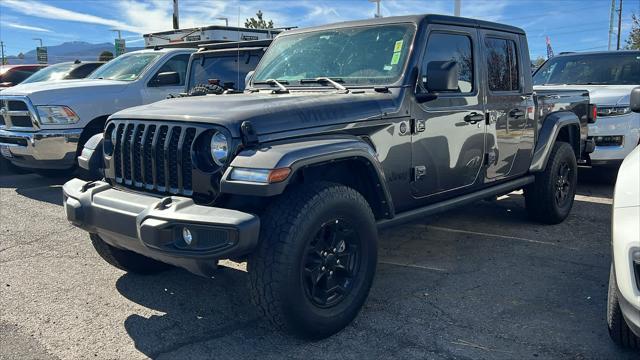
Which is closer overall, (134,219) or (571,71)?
(134,219)

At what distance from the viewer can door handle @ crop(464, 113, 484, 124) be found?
425cm

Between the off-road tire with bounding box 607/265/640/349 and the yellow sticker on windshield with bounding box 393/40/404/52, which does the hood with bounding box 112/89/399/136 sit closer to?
the yellow sticker on windshield with bounding box 393/40/404/52

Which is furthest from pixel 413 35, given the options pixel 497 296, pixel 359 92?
pixel 497 296

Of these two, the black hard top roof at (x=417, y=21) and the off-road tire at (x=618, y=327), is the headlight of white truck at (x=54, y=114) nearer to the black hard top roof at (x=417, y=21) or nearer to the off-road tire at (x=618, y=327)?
the black hard top roof at (x=417, y=21)

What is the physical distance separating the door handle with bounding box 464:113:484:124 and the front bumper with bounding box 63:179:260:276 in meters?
2.23

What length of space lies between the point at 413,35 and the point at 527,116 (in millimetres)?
1745

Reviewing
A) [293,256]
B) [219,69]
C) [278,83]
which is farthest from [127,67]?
[293,256]

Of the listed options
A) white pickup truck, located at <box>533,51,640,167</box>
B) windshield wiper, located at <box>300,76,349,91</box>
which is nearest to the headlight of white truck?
windshield wiper, located at <box>300,76,349,91</box>

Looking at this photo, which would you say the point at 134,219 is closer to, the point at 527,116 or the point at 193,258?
the point at 193,258

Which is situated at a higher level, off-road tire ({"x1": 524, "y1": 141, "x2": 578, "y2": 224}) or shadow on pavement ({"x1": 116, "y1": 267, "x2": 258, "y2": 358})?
off-road tire ({"x1": 524, "y1": 141, "x2": 578, "y2": 224})

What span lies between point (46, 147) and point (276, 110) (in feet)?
16.8

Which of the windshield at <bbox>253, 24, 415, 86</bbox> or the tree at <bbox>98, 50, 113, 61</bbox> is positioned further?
the tree at <bbox>98, 50, 113, 61</bbox>

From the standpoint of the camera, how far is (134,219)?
293 cm

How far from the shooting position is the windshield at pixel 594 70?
789cm
